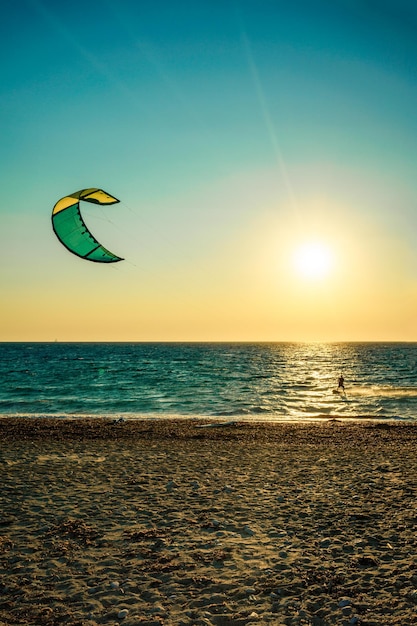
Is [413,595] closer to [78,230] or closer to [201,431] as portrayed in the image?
[78,230]

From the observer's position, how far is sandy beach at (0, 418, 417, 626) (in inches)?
210

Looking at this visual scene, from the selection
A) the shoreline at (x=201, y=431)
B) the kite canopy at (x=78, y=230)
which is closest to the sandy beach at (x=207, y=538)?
the shoreline at (x=201, y=431)

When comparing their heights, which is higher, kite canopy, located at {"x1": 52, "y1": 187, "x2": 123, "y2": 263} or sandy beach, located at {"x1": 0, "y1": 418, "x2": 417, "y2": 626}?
kite canopy, located at {"x1": 52, "y1": 187, "x2": 123, "y2": 263}

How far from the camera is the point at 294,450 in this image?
48.8ft

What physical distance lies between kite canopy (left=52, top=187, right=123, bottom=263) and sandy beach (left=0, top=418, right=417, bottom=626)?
18.4ft

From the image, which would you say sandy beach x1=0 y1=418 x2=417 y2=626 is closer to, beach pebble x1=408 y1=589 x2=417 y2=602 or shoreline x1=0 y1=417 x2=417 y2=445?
beach pebble x1=408 y1=589 x2=417 y2=602

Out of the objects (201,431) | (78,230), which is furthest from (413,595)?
(201,431)

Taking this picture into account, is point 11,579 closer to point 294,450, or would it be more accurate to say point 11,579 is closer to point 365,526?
point 365,526

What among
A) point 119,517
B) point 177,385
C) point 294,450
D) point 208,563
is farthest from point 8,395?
point 208,563

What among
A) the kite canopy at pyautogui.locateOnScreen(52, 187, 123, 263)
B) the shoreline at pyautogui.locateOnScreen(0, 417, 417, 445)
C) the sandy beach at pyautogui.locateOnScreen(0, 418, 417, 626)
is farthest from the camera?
the shoreline at pyautogui.locateOnScreen(0, 417, 417, 445)

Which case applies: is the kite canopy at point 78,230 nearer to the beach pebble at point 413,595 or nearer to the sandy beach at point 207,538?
the sandy beach at point 207,538

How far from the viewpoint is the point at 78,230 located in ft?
39.8

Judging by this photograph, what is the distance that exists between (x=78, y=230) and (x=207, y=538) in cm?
833

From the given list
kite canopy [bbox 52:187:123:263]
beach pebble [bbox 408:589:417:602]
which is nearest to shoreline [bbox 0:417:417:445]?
kite canopy [bbox 52:187:123:263]
